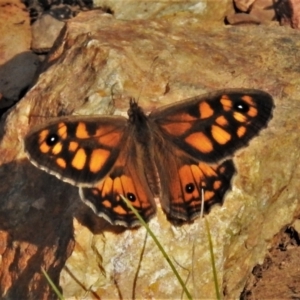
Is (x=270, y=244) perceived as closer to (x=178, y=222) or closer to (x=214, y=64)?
(x=178, y=222)

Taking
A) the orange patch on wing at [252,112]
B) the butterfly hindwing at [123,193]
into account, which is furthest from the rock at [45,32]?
the orange patch on wing at [252,112]

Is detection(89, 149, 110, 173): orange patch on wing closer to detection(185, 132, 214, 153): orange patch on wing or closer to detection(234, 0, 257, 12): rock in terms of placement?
detection(185, 132, 214, 153): orange patch on wing

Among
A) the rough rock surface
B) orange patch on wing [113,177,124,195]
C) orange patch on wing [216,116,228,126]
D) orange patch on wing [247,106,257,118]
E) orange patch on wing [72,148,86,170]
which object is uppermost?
orange patch on wing [247,106,257,118]

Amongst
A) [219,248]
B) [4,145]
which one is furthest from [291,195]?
[4,145]

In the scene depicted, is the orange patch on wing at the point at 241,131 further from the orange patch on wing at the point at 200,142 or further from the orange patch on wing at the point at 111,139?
the orange patch on wing at the point at 111,139

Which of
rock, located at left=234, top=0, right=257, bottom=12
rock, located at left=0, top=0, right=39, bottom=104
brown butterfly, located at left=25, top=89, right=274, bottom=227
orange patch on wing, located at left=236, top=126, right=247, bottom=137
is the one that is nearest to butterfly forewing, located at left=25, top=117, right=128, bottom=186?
brown butterfly, located at left=25, top=89, right=274, bottom=227
